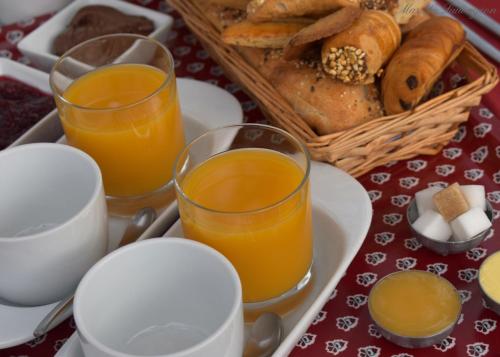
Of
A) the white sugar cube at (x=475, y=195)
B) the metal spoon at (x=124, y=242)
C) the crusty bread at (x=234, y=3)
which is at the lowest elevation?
the metal spoon at (x=124, y=242)

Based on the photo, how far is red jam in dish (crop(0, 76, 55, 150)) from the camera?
138 cm

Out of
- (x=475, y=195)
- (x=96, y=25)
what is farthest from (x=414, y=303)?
(x=96, y=25)

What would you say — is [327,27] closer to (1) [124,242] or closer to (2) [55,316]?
(1) [124,242]

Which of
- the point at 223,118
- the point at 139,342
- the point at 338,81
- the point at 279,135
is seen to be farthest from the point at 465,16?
the point at 139,342

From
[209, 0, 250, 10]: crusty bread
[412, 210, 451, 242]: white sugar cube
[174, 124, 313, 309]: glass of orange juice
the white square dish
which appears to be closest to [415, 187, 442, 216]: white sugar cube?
[412, 210, 451, 242]: white sugar cube

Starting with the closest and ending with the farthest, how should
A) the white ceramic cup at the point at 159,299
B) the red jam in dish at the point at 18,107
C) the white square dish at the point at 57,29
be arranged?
the white ceramic cup at the point at 159,299 → the red jam in dish at the point at 18,107 → the white square dish at the point at 57,29

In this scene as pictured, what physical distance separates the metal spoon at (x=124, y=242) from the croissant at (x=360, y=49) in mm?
380

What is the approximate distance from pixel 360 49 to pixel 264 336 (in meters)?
0.49

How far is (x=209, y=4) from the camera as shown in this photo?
1.44m

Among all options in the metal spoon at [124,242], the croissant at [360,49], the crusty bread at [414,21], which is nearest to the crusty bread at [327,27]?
the croissant at [360,49]

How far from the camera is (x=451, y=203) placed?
1.16 metres

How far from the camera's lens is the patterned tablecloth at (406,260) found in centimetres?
106

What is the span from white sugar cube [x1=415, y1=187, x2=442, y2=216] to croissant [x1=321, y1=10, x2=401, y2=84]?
0.67 ft

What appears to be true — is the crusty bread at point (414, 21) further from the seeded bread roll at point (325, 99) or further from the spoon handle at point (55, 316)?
the spoon handle at point (55, 316)
